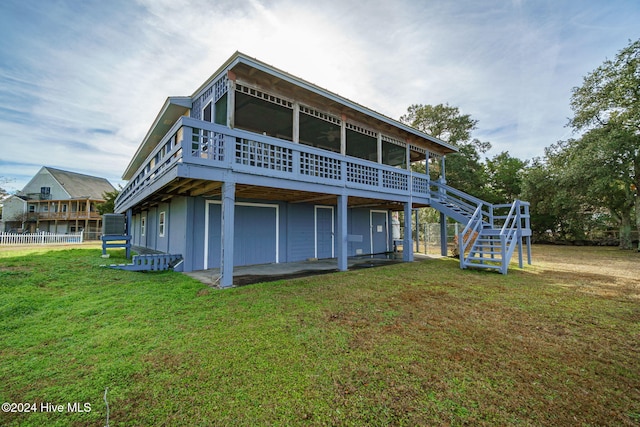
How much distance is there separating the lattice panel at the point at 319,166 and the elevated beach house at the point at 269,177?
0.10ft

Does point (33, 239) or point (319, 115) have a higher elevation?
point (319, 115)

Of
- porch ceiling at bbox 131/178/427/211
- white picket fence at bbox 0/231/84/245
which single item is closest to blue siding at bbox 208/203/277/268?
porch ceiling at bbox 131/178/427/211

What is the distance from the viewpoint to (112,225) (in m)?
Answer: 10.7

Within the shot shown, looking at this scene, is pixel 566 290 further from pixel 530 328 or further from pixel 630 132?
pixel 630 132

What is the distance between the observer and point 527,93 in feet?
44.1

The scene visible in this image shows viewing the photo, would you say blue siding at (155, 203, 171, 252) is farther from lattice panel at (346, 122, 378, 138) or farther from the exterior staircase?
the exterior staircase

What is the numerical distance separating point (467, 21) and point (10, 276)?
15429 mm

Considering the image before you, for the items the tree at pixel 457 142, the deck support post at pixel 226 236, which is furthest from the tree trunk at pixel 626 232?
the deck support post at pixel 226 236

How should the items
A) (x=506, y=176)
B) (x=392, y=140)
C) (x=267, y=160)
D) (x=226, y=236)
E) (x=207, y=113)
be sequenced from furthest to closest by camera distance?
(x=506, y=176), (x=392, y=140), (x=207, y=113), (x=267, y=160), (x=226, y=236)

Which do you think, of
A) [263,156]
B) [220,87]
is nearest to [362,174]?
[263,156]

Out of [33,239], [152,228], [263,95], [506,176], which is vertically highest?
[506,176]

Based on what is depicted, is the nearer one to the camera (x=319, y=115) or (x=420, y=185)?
(x=319, y=115)

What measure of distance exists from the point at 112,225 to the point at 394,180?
1185cm

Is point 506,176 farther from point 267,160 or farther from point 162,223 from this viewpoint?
point 162,223
